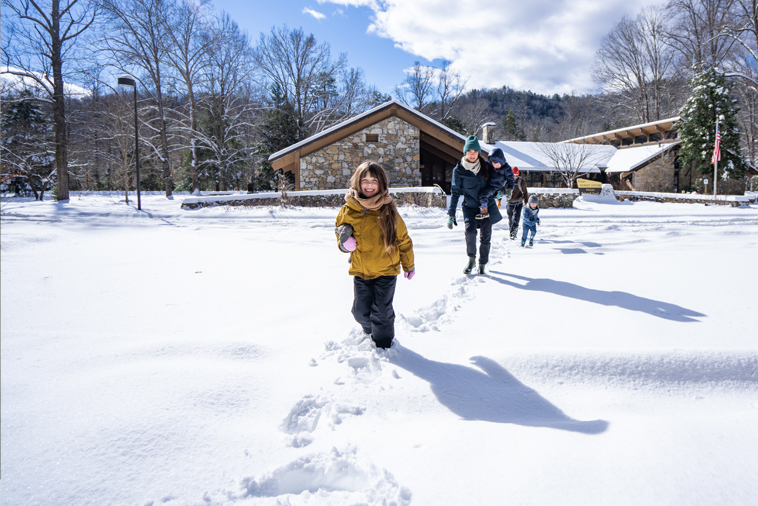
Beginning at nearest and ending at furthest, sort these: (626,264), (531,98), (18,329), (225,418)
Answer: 1. (225,418)
2. (18,329)
3. (626,264)
4. (531,98)

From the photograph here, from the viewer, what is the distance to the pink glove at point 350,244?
2650mm

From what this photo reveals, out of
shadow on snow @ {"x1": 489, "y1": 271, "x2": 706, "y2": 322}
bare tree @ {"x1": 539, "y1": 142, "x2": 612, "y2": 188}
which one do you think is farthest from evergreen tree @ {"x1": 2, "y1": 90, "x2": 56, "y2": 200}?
bare tree @ {"x1": 539, "y1": 142, "x2": 612, "y2": 188}

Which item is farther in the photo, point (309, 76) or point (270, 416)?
point (309, 76)

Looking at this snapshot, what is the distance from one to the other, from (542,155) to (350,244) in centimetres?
2766

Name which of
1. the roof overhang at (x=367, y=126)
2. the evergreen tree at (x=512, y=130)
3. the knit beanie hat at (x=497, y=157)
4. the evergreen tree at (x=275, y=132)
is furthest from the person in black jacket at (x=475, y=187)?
the evergreen tree at (x=512, y=130)

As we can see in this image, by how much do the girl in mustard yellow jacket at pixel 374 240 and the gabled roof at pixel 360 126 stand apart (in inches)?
514

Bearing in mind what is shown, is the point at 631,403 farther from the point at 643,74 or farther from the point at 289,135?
the point at 643,74

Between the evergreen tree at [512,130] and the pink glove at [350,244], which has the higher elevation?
the evergreen tree at [512,130]

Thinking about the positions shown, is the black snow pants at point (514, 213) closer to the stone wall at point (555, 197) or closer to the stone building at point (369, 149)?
the stone wall at point (555, 197)

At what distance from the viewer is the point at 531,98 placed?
89938mm

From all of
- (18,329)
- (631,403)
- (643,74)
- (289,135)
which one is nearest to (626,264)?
(631,403)

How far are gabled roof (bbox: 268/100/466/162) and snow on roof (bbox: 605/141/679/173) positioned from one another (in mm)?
16303

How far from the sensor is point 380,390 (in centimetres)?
227

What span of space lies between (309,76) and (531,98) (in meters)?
77.5
